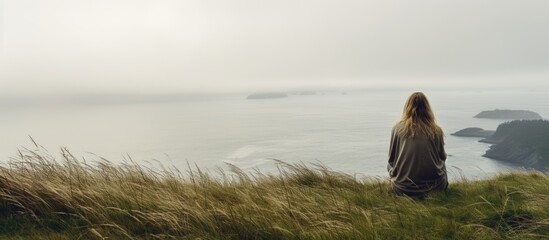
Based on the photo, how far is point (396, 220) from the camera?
3.94 m

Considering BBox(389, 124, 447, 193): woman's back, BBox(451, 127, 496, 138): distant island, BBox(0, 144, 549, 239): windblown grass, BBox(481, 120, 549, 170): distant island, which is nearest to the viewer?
BBox(0, 144, 549, 239): windblown grass

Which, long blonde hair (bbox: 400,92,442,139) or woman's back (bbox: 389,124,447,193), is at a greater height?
long blonde hair (bbox: 400,92,442,139)

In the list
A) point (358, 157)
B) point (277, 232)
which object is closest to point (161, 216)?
point (277, 232)

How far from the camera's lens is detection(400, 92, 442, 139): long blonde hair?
5773 mm

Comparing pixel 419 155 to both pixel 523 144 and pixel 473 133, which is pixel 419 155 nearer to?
pixel 523 144

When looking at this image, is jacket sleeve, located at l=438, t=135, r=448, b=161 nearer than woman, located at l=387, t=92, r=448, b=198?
No

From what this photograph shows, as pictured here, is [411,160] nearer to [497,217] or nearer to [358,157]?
[497,217]

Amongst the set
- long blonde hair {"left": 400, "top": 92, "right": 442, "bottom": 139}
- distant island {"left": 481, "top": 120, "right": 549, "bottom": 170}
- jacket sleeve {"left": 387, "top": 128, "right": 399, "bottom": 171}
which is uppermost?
long blonde hair {"left": 400, "top": 92, "right": 442, "bottom": 139}

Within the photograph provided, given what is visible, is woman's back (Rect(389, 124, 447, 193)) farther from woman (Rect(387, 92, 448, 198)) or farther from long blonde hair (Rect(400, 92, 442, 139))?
long blonde hair (Rect(400, 92, 442, 139))

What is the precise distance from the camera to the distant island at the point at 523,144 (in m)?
105

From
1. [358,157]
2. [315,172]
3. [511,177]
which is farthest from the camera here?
[358,157]

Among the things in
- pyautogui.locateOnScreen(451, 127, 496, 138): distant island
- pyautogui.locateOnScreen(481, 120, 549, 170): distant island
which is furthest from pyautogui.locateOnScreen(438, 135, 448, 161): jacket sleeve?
pyautogui.locateOnScreen(451, 127, 496, 138): distant island

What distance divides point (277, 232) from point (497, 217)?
2.79 metres

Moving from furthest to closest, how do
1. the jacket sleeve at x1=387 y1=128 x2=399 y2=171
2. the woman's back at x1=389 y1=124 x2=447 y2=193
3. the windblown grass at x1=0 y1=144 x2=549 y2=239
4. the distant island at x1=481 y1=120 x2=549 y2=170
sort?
the distant island at x1=481 y1=120 x2=549 y2=170 < the jacket sleeve at x1=387 y1=128 x2=399 y2=171 < the woman's back at x1=389 y1=124 x2=447 y2=193 < the windblown grass at x1=0 y1=144 x2=549 y2=239
